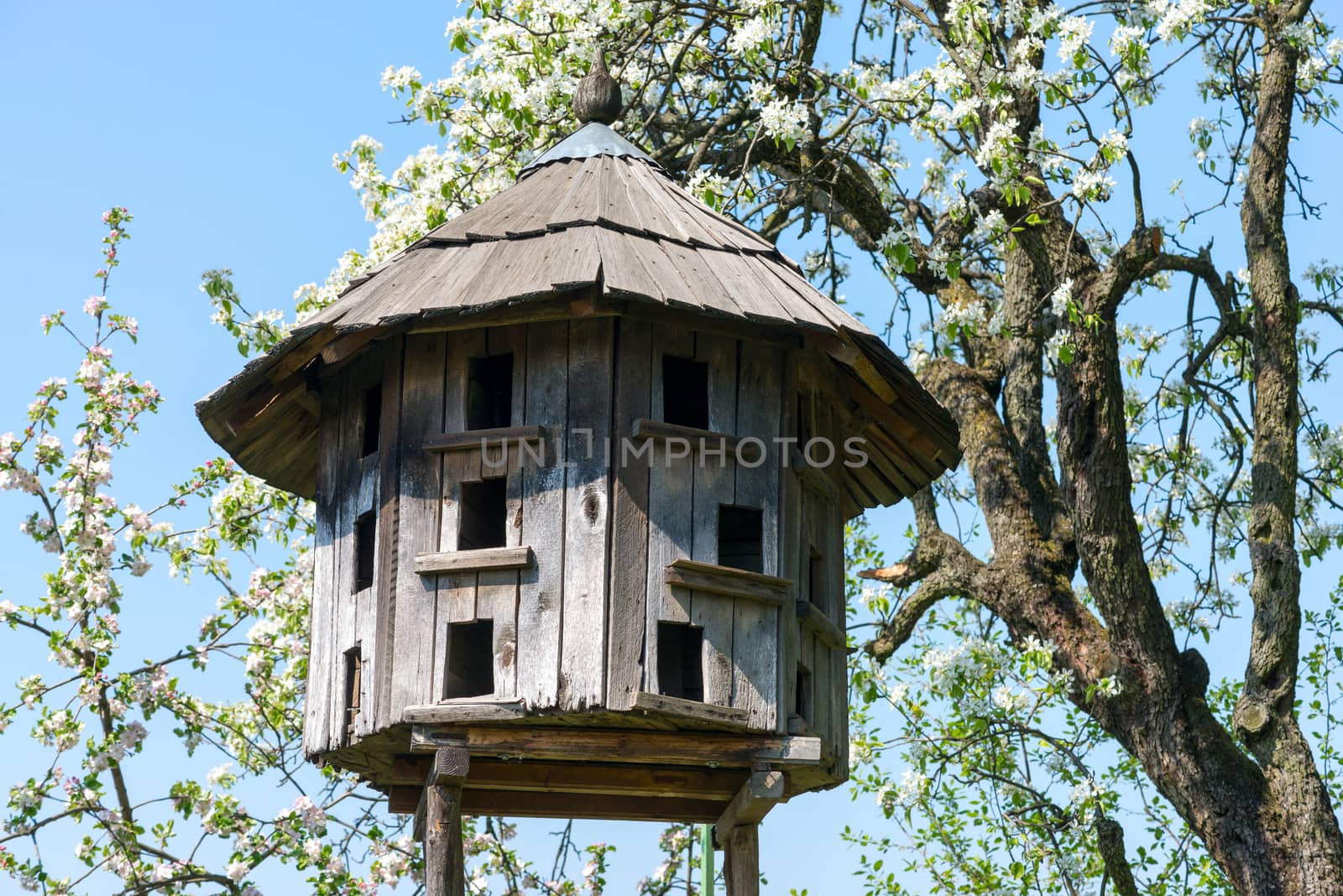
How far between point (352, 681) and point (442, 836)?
2.44 feet

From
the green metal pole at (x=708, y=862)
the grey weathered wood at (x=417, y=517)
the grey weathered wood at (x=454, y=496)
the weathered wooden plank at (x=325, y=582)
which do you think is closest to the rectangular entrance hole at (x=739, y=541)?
the grey weathered wood at (x=454, y=496)

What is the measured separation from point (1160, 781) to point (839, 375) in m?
3.30

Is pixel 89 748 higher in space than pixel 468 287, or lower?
lower

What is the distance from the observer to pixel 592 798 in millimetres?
7969

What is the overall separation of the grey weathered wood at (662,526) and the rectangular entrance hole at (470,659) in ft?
2.04

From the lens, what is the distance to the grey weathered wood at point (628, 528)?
6.28 meters

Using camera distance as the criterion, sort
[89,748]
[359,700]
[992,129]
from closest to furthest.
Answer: [359,700], [992,129], [89,748]

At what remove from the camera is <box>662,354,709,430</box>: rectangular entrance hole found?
279 inches

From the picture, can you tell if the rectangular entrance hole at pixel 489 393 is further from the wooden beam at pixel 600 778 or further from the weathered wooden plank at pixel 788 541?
the wooden beam at pixel 600 778

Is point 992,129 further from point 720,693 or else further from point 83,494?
point 83,494

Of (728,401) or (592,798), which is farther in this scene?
(592,798)

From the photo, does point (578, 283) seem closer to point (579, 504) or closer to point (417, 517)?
point (579, 504)

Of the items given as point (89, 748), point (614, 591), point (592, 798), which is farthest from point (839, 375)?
point (89, 748)

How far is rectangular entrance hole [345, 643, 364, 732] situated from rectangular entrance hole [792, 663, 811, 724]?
1801 millimetres
